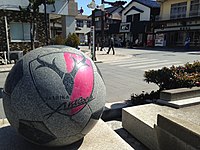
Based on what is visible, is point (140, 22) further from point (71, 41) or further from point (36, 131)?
point (36, 131)

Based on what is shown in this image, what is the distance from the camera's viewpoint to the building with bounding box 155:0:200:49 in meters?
29.7

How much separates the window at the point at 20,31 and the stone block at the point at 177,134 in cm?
1505

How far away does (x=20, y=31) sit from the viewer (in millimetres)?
15688

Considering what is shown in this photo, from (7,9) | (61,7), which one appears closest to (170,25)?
(61,7)

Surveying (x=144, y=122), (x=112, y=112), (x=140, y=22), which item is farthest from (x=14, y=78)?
(x=140, y=22)

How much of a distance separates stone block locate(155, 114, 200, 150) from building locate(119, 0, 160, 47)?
32759 mm

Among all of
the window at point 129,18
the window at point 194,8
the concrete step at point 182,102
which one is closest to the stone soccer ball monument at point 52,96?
the concrete step at point 182,102

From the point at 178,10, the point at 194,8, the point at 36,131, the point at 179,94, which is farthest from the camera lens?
the point at 178,10

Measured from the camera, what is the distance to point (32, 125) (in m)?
2.50

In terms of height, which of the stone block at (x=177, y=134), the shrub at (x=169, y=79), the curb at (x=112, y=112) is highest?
the shrub at (x=169, y=79)

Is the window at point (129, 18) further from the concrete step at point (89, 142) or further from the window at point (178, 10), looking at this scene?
the concrete step at point (89, 142)

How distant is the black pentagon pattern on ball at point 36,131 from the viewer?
2.49 m

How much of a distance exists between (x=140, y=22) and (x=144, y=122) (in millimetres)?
35769

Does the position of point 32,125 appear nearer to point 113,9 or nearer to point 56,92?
point 56,92
